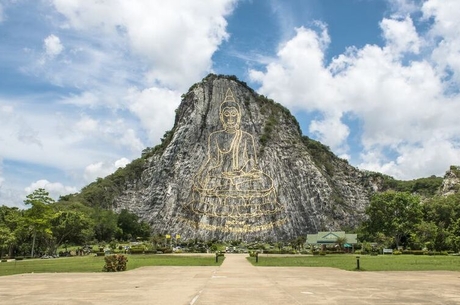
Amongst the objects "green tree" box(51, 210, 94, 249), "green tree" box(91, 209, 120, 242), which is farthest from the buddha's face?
"green tree" box(51, 210, 94, 249)

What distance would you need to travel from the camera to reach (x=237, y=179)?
4136 inches

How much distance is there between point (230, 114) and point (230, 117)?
0.90 meters

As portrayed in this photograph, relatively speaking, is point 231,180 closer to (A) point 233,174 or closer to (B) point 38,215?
(A) point 233,174

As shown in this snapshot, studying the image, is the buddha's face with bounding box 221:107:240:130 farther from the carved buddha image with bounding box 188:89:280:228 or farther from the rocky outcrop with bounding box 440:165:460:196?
the rocky outcrop with bounding box 440:165:460:196

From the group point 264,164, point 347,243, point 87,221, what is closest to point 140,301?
point 87,221

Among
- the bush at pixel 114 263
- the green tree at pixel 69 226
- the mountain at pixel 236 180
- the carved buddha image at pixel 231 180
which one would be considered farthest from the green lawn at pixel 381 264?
the carved buddha image at pixel 231 180

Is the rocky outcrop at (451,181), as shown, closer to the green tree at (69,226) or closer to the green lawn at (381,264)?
the green lawn at (381,264)

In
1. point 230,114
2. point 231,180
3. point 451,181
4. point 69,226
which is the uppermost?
point 230,114

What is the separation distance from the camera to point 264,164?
10900 centimetres

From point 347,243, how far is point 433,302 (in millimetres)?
60142

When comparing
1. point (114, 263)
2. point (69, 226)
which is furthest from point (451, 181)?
point (114, 263)

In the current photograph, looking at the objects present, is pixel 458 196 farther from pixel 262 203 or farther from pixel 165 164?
pixel 165 164

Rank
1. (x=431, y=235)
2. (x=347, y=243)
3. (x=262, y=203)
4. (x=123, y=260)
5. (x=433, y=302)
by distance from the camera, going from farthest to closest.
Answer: (x=262, y=203) → (x=347, y=243) → (x=431, y=235) → (x=123, y=260) → (x=433, y=302)

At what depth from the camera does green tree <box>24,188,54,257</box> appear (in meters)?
56.6
